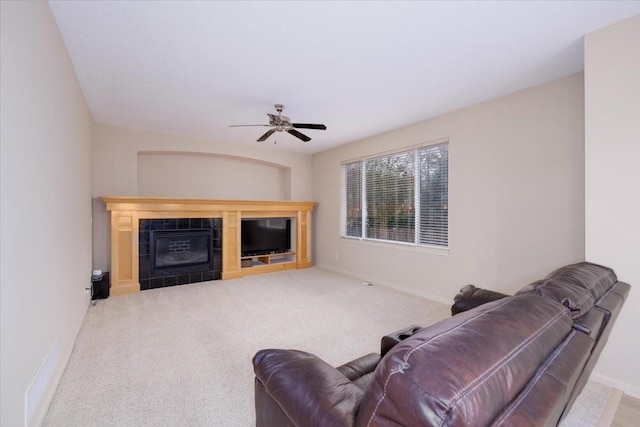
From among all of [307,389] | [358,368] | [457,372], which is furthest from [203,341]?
[457,372]


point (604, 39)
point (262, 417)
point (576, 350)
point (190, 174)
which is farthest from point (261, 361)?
point (190, 174)

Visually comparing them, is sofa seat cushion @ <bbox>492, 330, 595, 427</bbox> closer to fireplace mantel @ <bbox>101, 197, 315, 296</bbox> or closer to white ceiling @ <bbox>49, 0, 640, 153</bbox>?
white ceiling @ <bbox>49, 0, 640, 153</bbox>

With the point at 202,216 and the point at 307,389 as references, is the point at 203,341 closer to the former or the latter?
the point at 307,389

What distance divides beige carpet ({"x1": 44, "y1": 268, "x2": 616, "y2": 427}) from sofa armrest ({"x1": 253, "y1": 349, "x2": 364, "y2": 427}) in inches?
34.0

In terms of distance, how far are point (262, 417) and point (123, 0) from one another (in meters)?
2.59

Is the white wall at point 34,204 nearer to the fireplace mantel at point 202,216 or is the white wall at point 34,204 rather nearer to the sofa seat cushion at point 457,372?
the sofa seat cushion at point 457,372

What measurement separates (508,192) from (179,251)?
16.5 feet

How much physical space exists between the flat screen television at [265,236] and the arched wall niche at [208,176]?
0.63 meters

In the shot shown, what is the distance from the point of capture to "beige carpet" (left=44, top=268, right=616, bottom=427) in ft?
6.21

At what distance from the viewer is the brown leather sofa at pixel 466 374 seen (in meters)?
0.63

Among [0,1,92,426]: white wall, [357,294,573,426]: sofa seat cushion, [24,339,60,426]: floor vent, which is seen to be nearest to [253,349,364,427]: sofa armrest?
[357,294,573,426]: sofa seat cushion

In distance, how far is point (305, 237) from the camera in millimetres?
6410

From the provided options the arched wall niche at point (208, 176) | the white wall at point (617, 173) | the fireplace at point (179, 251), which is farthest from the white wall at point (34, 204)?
the white wall at point (617, 173)

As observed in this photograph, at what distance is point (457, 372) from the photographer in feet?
2.10
